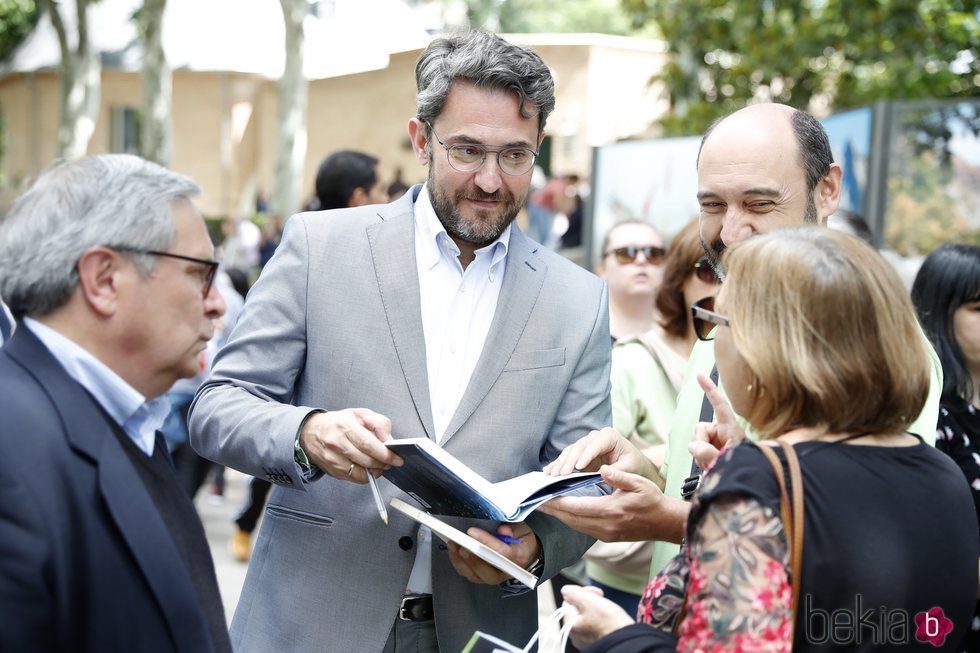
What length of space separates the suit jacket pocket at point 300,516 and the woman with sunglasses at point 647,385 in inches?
61.7

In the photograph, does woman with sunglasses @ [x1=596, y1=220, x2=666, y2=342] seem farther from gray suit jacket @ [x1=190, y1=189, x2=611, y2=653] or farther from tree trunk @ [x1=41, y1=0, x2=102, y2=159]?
tree trunk @ [x1=41, y1=0, x2=102, y2=159]

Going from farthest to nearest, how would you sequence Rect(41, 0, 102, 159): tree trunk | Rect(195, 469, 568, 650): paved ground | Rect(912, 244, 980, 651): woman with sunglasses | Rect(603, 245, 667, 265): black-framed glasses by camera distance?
Rect(41, 0, 102, 159): tree trunk
Rect(195, 469, 568, 650): paved ground
Rect(603, 245, 667, 265): black-framed glasses
Rect(912, 244, 980, 651): woman with sunglasses

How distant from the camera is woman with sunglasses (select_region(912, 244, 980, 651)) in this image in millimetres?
3736

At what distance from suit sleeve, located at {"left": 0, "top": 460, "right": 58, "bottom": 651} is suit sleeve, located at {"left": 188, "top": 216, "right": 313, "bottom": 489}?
838 mm

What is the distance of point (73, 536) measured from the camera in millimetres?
1809

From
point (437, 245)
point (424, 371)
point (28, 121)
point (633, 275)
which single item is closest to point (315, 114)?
point (28, 121)

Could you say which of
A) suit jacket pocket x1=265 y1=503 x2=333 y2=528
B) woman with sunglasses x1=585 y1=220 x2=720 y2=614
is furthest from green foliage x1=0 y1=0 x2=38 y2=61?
suit jacket pocket x1=265 y1=503 x2=333 y2=528

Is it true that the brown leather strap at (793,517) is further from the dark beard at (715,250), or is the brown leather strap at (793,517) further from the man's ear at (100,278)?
the man's ear at (100,278)

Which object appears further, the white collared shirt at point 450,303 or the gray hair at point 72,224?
the white collared shirt at point 450,303

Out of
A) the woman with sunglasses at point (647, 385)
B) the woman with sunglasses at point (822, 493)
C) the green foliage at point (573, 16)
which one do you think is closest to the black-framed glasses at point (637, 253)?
the woman with sunglasses at point (647, 385)

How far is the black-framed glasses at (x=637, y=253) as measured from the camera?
18.1 feet

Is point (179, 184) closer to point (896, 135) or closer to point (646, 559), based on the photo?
point (646, 559)

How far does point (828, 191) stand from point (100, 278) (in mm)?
1775

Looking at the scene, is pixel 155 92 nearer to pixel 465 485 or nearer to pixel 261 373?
pixel 261 373
